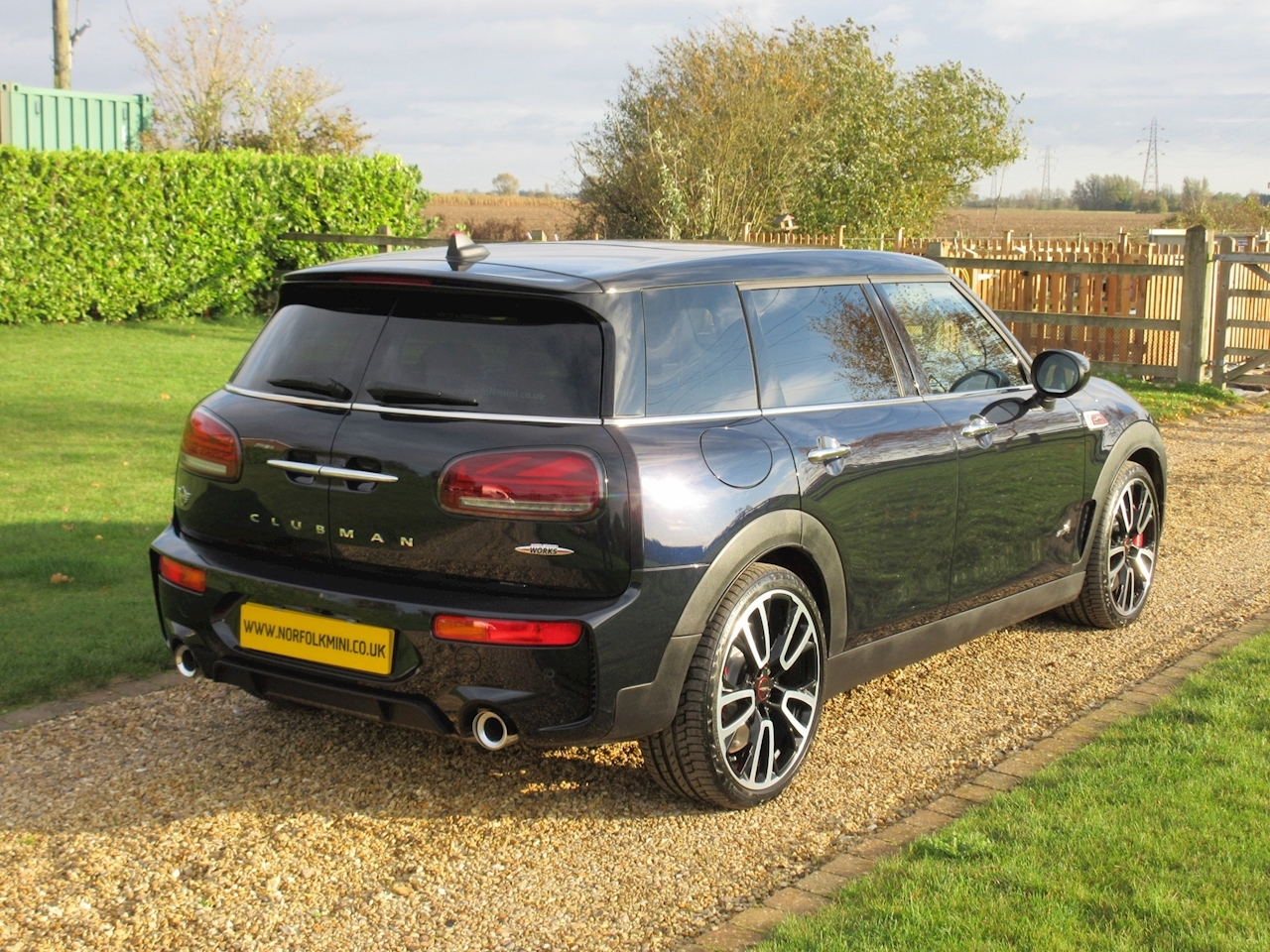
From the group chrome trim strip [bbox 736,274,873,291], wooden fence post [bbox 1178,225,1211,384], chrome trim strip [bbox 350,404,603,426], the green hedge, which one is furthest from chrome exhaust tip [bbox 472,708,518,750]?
the green hedge

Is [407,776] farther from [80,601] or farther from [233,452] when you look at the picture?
[80,601]

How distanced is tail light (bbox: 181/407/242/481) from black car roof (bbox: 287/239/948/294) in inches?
22.4

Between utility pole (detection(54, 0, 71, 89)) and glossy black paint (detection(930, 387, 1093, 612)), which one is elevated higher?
utility pole (detection(54, 0, 71, 89))

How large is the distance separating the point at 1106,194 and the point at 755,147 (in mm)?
79093

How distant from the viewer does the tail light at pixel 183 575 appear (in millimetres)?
4344

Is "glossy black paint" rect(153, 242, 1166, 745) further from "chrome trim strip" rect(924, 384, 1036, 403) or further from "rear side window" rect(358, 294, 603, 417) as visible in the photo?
"chrome trim strip" rect(924, 384, 1036, 403)

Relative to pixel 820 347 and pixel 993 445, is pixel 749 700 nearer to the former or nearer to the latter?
pixel 820 347

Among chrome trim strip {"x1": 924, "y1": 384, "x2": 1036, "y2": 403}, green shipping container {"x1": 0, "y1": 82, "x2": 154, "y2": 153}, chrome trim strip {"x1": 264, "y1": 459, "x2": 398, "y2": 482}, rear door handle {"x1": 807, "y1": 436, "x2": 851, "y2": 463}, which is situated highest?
green shipping container {"x1": 0, "y1": 82, "x2": 154, "y2": 153}

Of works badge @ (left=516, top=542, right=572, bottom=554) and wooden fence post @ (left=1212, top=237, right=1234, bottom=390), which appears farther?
wooden fence post @ (left=1212, top=237, right=1234, bottom=390)

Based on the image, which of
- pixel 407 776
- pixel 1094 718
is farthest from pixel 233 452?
pixel 1094 718

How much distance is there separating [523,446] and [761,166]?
28.8m

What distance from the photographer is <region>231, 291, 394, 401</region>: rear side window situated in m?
4.25

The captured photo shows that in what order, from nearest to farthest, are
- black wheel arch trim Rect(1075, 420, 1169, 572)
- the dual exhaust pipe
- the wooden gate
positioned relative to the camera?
1. the dual exhaust pipe
2. black wheel arch trim Rect(1075, 420, 1169, 572)
3. the wooden gate

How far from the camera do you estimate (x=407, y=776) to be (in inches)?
182
